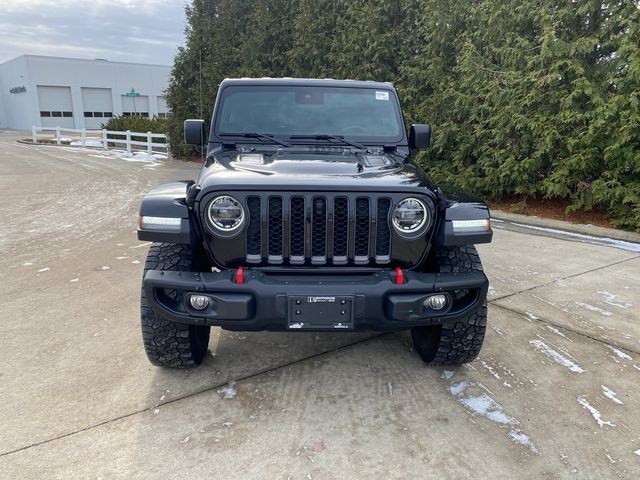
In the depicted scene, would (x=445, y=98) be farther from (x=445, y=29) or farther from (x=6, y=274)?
(x=6, y=274)

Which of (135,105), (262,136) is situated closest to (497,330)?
(262,136)

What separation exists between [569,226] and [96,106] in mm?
49104

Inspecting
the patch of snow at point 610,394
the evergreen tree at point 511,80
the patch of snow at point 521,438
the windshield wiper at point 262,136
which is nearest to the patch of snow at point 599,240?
the evergreen tree at point 511,80

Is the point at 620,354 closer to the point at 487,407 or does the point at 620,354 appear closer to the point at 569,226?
the point at 487,407

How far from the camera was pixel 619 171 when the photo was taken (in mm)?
6793

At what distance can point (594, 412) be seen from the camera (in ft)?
8.60

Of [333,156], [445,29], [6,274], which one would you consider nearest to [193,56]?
[445,29]

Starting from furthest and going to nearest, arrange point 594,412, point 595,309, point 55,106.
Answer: point 55,106 → point 595,309 → point 594,412

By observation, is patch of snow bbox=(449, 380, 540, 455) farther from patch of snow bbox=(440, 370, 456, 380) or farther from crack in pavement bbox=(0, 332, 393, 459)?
crack in pavement bbox=(0, 332, 393, 459)

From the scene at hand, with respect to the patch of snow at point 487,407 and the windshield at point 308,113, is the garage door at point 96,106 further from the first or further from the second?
the patch of snow at point 487,407

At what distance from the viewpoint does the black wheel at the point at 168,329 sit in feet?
8.70

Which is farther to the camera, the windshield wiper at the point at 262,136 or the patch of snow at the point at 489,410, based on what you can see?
the windshield wiper at the point at 262,136

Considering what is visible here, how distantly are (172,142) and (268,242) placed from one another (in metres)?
16.7

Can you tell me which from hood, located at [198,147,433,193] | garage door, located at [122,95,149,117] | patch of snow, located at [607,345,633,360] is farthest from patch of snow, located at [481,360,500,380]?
garage door, located at [122,95,149,117]
